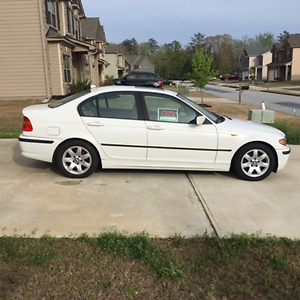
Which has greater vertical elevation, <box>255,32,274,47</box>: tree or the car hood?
<box>255,32,274,47</box>: tree

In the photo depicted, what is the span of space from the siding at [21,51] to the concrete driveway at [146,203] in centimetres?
1260

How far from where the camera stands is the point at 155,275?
288 centimetres

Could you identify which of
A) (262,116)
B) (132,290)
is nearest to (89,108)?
(132,290)

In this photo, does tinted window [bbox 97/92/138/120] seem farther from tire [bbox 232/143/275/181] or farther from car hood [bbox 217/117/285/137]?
tire [bbox 232/143/275/181]

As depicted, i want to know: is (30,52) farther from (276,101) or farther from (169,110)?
(276,101)

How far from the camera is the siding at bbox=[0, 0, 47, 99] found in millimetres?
16594

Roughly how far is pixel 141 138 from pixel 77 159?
1100 mm

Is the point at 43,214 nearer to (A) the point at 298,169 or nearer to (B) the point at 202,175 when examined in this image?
(B) the point at 202,175

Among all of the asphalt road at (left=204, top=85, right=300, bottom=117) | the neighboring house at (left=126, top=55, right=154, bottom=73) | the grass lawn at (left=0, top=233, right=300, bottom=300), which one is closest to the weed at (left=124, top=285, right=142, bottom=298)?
the grass lawn at (left=0, top=233, right=300, bottom=300)

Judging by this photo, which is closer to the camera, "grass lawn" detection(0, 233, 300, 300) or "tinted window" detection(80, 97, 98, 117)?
"grass lawn" detection(0, 233, 300, 300)

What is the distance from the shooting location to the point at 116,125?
5.20m

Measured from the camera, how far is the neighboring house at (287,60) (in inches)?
2236

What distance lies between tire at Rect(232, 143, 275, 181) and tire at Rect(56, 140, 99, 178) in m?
2.36

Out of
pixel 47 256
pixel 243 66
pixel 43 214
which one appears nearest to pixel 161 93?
pixel 43 214
